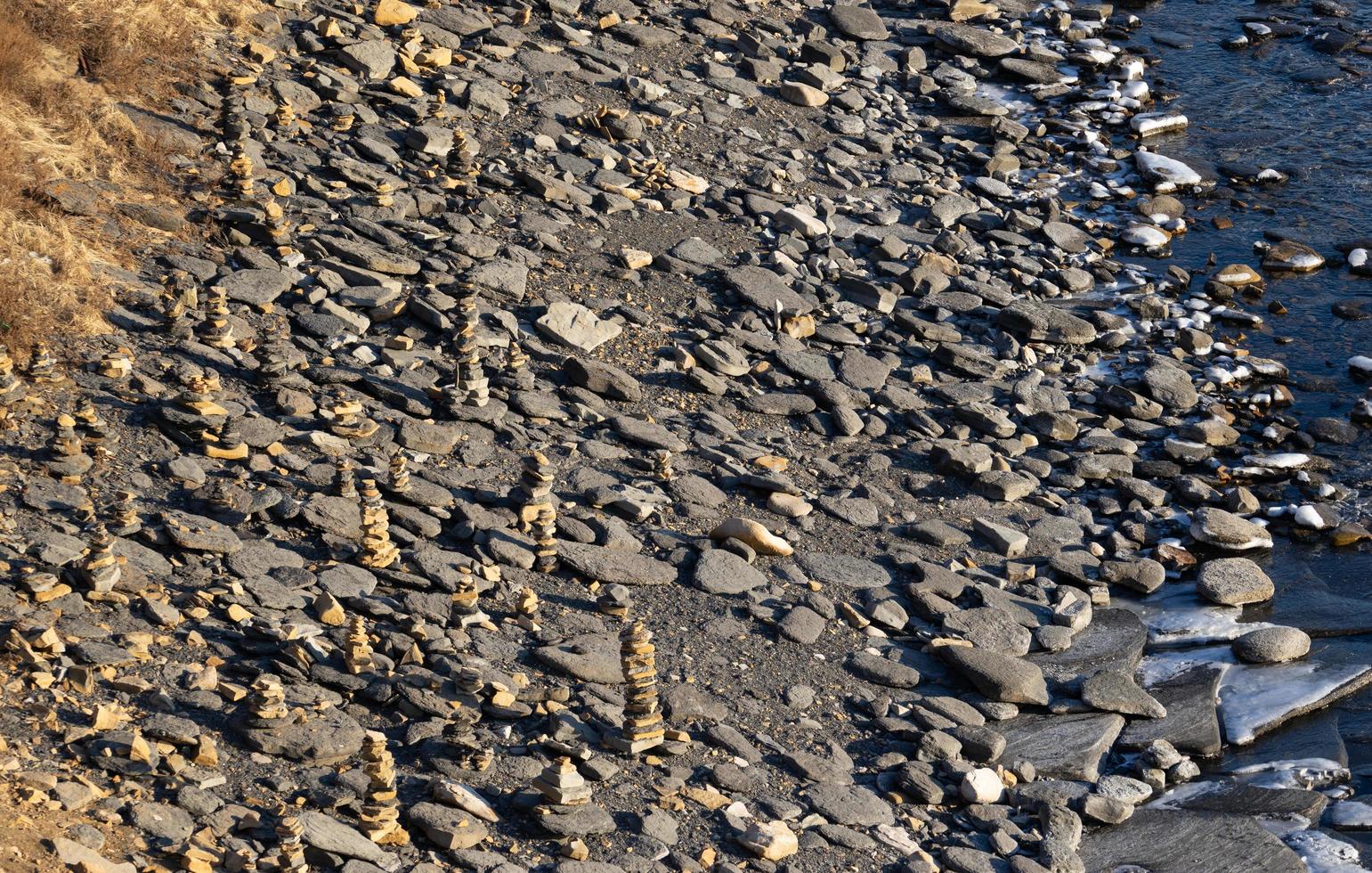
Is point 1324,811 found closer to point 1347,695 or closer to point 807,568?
point 1347,695

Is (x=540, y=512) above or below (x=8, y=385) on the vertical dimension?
below

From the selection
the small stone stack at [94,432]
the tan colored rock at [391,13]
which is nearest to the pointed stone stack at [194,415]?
the small stone stack at [94,432]

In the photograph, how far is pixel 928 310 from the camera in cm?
1365

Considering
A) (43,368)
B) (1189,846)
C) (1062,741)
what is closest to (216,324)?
(43,368)

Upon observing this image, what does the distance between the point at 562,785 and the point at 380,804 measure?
0.90m

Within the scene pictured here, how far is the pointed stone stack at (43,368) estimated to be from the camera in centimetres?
997

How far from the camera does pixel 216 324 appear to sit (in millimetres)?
10789

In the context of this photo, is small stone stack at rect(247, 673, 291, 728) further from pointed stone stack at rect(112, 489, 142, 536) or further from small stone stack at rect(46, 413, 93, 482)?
small stone stack at rect(46, 413, 93, 482)

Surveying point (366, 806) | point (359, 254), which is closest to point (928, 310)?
point (359, 254)

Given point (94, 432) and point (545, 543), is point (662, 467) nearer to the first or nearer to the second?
point (545, 543)

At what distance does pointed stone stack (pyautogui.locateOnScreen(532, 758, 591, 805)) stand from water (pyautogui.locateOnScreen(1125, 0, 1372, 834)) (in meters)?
4.31

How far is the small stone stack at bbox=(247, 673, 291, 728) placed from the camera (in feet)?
25.1

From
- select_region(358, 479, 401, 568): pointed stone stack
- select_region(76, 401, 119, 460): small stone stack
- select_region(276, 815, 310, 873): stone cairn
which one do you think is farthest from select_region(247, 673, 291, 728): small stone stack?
select_region(76, 401, 119, 460): small stone stack

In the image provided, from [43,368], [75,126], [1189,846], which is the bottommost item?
[1189,846]
